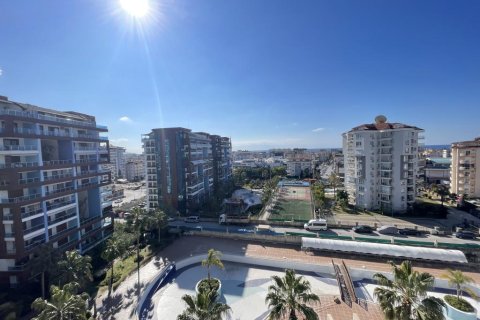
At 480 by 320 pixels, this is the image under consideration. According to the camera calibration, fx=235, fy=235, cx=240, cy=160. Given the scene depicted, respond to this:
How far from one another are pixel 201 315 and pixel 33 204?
30.1 metres

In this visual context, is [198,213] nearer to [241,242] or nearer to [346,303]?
[241,242]

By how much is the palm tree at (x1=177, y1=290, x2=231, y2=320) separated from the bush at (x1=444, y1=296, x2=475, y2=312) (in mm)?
20739

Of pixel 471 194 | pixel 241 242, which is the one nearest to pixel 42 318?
pixel 241 242

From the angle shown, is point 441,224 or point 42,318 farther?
point 441,224

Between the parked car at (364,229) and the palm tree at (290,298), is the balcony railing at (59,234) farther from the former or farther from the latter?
the parked car at (364,229)

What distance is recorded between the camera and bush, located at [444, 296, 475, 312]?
2053 cm

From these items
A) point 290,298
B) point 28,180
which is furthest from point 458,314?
point 28,180

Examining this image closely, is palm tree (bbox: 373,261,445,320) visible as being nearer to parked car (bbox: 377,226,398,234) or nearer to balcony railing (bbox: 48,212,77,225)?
parked car (bbox: 377,226,398,234)

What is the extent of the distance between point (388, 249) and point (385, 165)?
29565 millimetres

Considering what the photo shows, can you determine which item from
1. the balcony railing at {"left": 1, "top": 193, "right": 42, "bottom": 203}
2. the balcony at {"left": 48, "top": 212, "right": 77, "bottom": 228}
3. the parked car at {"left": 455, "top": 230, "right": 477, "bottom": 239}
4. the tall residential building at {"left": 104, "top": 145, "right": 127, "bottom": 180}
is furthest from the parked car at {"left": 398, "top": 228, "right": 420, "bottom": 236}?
the tall residential building at {"left": 104, "top": 145, "right": 127, "bottom": 180}

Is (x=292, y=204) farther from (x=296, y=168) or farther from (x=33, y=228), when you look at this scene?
(x=296, y=168)

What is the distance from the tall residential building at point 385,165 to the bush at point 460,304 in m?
35.9

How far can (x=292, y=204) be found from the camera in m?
67.2

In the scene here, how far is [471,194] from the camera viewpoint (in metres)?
62.1
